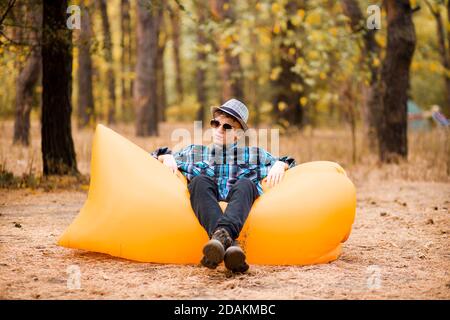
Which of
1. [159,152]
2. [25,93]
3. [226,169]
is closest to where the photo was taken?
[226,169]

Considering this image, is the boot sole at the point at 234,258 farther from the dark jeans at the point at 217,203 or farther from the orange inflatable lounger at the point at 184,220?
the orange inflatable lounger at the point at 184,220

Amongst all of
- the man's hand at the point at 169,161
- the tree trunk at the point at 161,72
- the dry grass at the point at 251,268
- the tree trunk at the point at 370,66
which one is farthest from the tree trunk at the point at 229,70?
the tree trunk at the point at 161,72

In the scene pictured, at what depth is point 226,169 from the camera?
5.22 m

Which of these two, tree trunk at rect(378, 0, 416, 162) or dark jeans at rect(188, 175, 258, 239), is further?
tree trunk at rect(378, 0, 416, 162)

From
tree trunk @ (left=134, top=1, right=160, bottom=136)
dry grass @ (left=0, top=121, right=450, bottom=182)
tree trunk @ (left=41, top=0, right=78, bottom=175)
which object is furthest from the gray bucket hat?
tree trunk @ (left=134, top=1, right=160, bottom=136)

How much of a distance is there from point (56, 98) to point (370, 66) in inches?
251

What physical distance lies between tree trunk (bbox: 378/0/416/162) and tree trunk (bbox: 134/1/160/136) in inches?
266

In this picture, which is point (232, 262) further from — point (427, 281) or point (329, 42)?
point (329, 42)

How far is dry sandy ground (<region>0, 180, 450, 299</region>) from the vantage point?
4102mm

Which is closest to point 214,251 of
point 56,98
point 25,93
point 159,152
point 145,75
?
point 159,152

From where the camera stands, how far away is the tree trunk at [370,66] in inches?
500

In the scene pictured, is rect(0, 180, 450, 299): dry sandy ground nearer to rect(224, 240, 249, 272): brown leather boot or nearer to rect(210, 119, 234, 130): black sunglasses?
rect(224, 240, 249, 272): brown leather boot

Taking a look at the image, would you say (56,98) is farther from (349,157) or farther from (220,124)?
(349,157)
